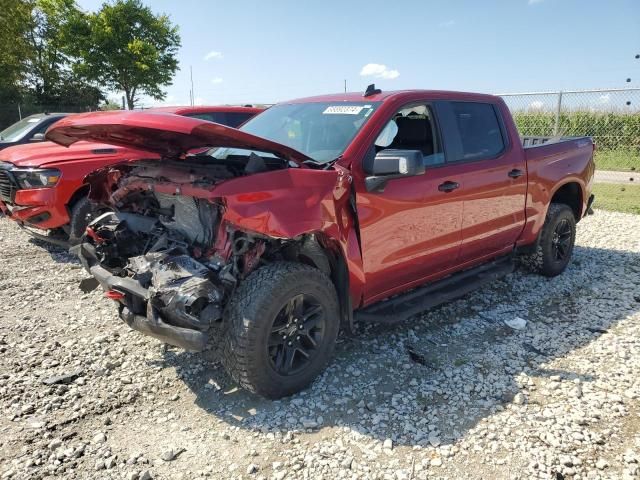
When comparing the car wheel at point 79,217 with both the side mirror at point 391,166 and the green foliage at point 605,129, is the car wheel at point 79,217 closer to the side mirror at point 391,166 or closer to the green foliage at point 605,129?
the side mirror at point 391,166

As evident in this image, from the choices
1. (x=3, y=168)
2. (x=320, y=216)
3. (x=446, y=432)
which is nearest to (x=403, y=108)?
(x=320, y=216)

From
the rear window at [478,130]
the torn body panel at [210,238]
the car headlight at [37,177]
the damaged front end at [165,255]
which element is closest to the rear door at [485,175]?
the rear window at [478,130]

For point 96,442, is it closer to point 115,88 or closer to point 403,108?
point 403,108

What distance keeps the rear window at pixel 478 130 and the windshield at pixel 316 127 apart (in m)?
0.96

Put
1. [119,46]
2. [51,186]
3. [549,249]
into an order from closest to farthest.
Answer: [549,249] < [51,186] < [119,46]

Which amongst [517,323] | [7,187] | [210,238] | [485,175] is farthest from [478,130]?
[7,187]

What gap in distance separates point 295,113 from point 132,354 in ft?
7.56

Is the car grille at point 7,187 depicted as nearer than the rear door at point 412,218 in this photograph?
No

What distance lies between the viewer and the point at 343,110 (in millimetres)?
3709

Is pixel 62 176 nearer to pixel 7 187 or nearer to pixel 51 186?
pixel 51 186

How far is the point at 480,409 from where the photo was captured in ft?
9.76

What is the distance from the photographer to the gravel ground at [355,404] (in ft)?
8.24

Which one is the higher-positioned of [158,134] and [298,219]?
[158,134]

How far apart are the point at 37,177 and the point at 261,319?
14.1ft
